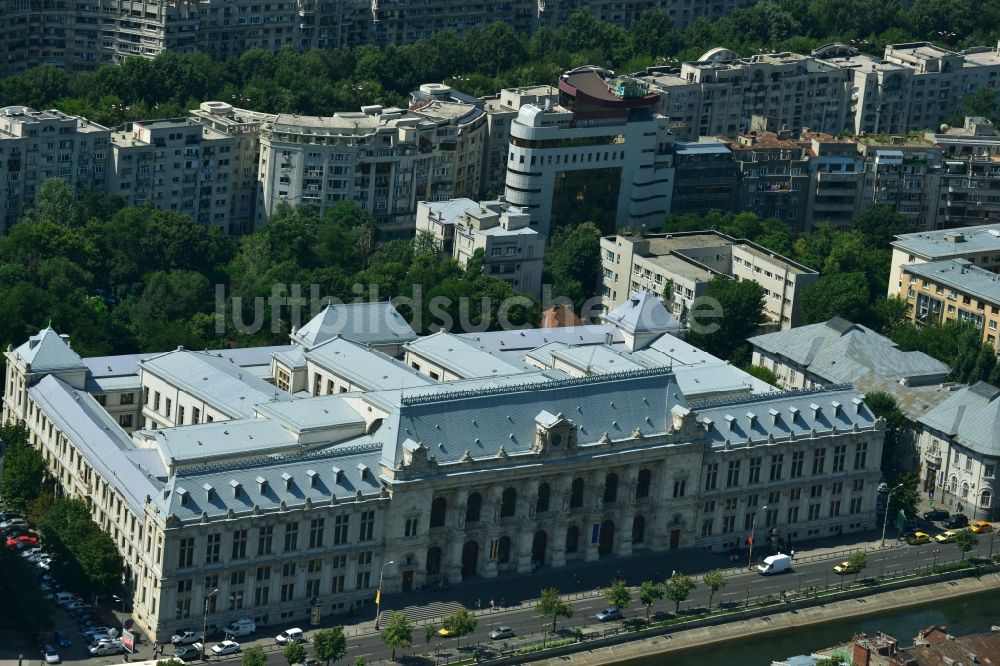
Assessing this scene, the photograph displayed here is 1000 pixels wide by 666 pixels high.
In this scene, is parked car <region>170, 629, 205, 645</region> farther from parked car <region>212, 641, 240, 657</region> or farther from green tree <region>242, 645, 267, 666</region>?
green tree <region>242, 645, 267, 666</region>

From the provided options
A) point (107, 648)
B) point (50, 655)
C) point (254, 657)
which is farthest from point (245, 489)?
point (50, 655)

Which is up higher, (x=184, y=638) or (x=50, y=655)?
(x=184, y=638)

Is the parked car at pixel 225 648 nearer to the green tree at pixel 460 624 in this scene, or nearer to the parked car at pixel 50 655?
the parked car at pixel 50 655

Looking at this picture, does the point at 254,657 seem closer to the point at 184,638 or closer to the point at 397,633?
the point at 184,638

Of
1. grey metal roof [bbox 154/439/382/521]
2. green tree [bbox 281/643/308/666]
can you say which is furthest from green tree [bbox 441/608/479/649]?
grey metal roof [bbox 154/439/382/521]

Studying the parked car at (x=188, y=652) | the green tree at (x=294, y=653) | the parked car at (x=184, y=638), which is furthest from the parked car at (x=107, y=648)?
the green tree at (x=294, y=653)

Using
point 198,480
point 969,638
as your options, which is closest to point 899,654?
point 969,638

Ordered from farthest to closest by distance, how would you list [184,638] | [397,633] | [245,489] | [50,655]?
[245,489] → [397,633] → [184,638] → [50,655]

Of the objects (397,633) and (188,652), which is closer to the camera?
(188,652)
